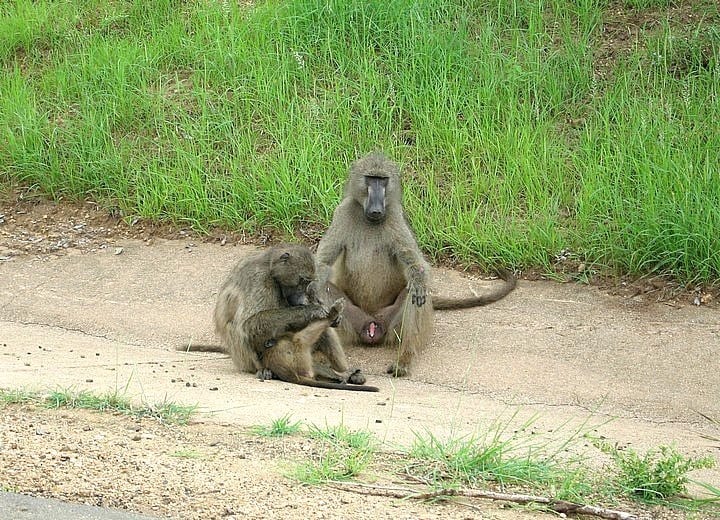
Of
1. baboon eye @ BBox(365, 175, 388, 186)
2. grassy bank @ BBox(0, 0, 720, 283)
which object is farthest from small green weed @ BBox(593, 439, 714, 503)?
grassy bank @ BBox(0, 0, 720, 283)

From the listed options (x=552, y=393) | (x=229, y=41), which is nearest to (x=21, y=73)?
(x=229, y=41)

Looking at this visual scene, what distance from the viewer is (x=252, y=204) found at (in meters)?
8.41

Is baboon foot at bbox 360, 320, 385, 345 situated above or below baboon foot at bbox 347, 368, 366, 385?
below

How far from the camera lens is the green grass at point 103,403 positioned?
432 centimetres

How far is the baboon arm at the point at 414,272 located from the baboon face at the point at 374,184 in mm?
248

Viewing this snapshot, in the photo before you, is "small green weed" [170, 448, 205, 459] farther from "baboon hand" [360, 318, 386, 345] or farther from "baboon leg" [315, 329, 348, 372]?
"baboon hand" [360, 318, 386, 345]

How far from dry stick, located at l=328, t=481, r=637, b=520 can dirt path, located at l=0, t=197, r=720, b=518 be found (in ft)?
0.19

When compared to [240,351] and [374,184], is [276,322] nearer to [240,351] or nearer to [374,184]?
[240,351]

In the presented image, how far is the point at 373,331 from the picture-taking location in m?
6.71

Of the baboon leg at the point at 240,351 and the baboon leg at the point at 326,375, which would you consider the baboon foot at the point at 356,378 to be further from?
the baboon leg at the point at 240,351

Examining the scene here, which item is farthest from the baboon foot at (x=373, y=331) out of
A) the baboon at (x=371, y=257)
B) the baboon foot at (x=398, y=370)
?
the baboon foot at (x=398, y=370)

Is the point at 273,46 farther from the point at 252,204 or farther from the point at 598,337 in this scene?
the point at 598,337

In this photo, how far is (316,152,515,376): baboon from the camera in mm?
6586

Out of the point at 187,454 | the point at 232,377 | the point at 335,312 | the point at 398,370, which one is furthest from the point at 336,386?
the point at 187,454
